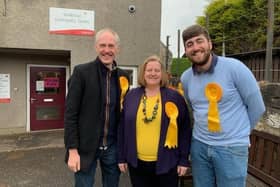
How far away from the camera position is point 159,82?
2111mm

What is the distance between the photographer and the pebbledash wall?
579 centimetres

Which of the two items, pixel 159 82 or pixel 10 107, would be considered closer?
pixel 159 82

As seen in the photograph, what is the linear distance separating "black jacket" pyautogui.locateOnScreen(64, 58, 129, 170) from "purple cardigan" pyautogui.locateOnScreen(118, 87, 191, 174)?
209 mm

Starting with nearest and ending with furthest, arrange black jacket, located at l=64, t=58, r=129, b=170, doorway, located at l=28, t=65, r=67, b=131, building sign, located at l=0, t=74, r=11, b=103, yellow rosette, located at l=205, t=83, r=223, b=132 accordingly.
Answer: yellow rosette, located at l=205, t=83, r=223, b=132
black jacket, located at l=64, t=58, r=129, b=170
building sign, located at l=0, t=74, r=11, b=103
doorway, located at l=28, t=65, r=67, b=131

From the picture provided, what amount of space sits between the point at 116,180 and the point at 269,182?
66.1 inches

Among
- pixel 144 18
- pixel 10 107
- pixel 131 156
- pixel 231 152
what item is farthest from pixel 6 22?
pixel 231 152

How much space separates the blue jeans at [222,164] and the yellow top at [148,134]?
346 millimetres

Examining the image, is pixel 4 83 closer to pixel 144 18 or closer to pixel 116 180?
pixel 144 18

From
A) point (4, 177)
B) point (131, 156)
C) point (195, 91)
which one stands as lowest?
point (4, 177)

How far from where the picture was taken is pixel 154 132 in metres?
2.03

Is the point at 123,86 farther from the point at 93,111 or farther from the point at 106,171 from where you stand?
the point at 106,171

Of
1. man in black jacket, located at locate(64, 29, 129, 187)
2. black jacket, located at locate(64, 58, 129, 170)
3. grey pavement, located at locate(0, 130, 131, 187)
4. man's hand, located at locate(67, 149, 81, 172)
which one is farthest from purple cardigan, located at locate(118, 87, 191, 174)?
grey pavement, located at locate(0, 130, 131, 187)

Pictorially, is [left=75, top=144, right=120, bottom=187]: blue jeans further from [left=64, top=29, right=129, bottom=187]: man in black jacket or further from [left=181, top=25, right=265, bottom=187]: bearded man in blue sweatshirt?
[left=181, top=25, right=265, bottom=187]: bearded man in blue sweatshirt

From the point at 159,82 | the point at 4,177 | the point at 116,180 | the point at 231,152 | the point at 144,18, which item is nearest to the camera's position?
the point at 231,152
